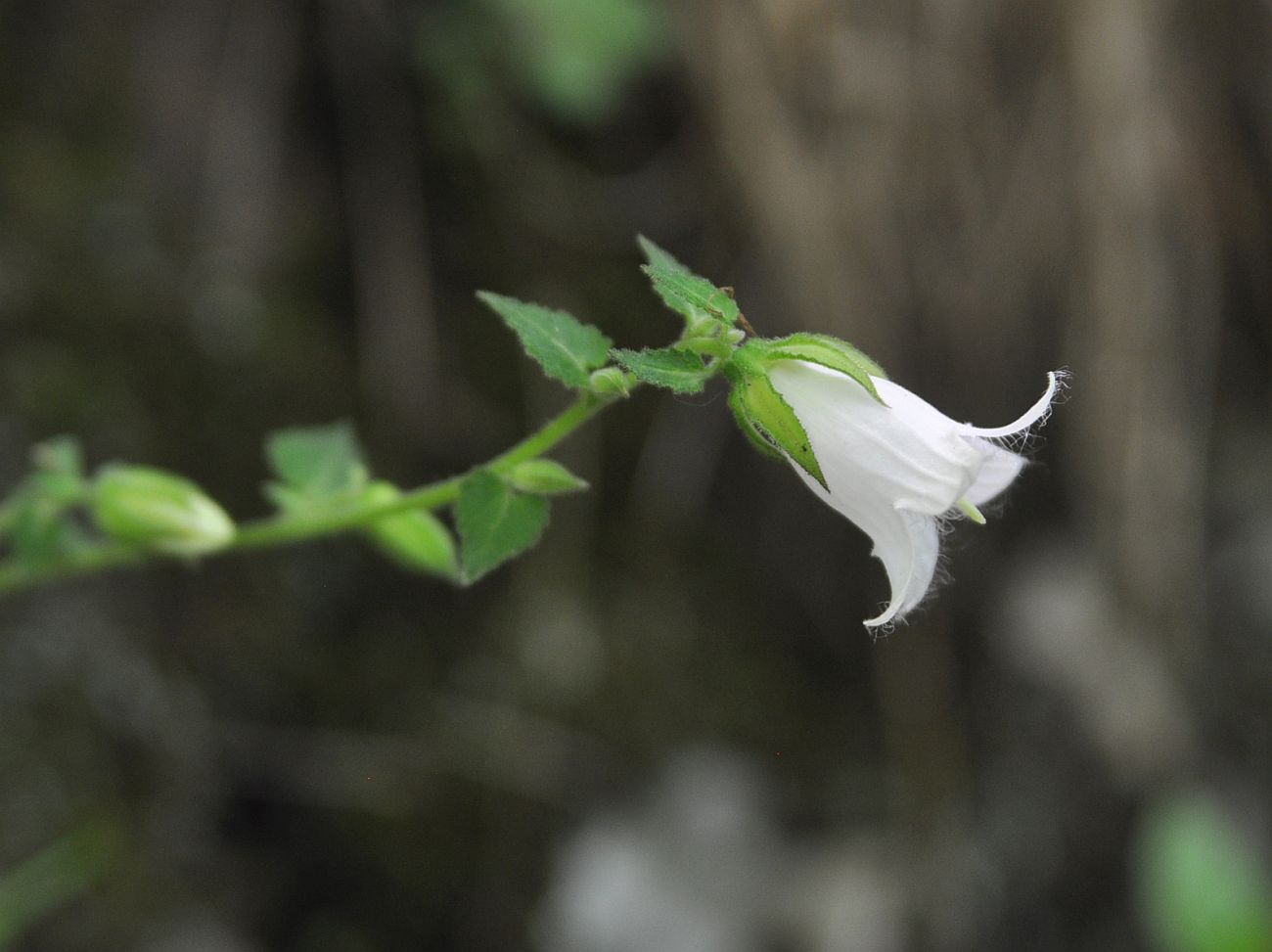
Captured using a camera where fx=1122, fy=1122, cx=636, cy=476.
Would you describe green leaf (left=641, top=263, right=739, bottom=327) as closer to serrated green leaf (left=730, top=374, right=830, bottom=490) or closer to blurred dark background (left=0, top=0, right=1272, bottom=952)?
serrated green leaf (left=730, top=374, right=830, bottom=490)

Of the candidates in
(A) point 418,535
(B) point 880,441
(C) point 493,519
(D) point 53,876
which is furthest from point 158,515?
(D) point 53,876

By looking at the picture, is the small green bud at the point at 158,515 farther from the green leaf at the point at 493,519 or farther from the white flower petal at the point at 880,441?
the white flower petal at the point at 880,441

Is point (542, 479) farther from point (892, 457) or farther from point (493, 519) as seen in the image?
point (892, 457)

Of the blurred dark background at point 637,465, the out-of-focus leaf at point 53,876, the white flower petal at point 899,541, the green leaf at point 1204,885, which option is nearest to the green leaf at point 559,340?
the white flower petal at point 899,541

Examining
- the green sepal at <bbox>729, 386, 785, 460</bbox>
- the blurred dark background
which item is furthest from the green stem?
the blurred dark background

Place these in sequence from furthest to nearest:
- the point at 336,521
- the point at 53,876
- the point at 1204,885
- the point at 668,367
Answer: the point at 1204,885
the point at 53,876
the point at 336,521
the point at 668,367

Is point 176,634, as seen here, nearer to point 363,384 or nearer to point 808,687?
point 363,384

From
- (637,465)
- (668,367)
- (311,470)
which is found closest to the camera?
(668,367)
